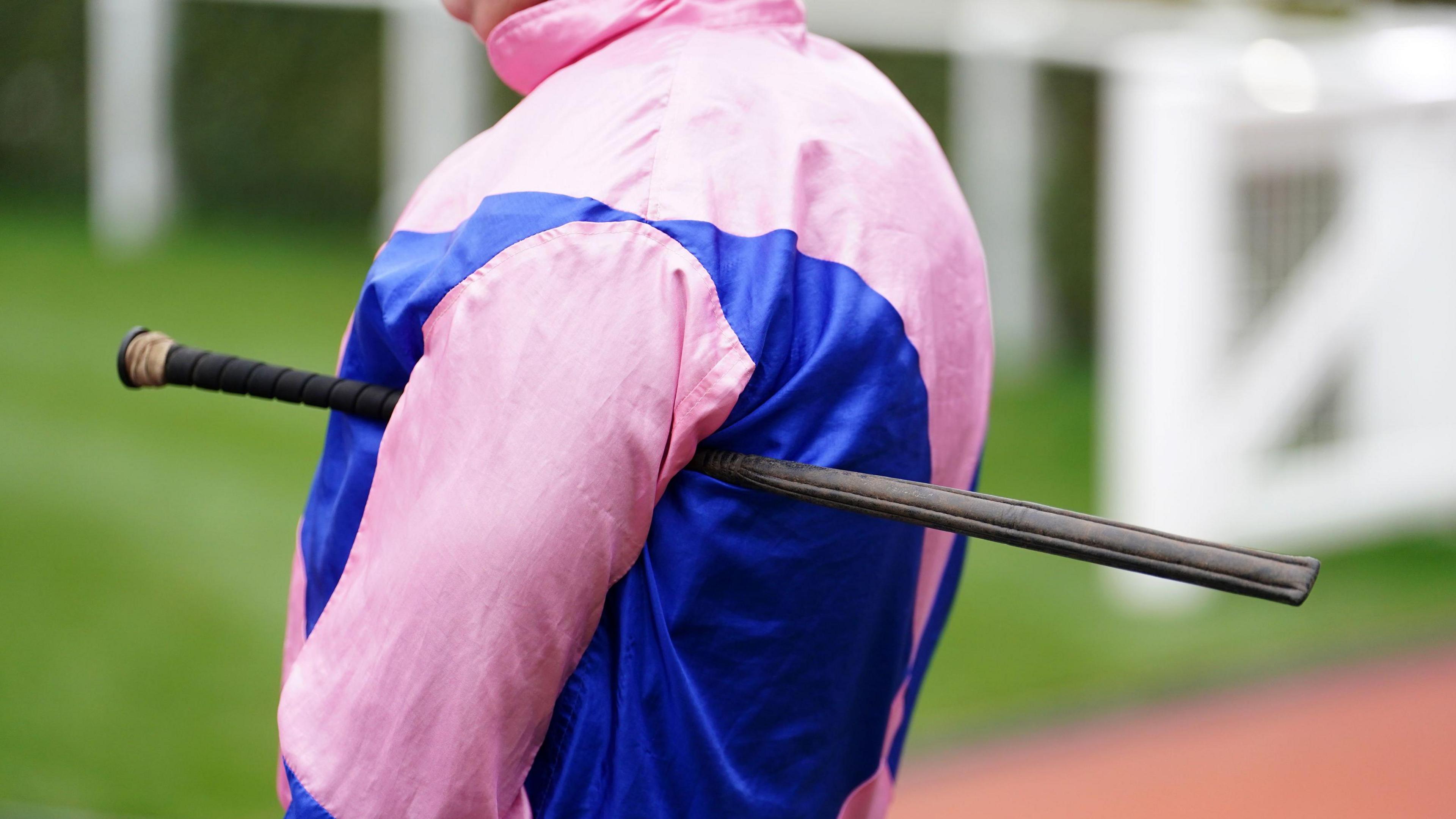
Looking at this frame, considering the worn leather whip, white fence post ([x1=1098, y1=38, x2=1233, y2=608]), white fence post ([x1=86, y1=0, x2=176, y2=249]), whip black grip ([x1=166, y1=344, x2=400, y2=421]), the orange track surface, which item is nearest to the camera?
the worn leather whip

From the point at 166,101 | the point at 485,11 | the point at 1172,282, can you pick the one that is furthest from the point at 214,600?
the point at 166,101

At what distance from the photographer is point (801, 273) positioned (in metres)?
0.90

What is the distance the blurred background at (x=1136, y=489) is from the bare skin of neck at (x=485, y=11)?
243cm

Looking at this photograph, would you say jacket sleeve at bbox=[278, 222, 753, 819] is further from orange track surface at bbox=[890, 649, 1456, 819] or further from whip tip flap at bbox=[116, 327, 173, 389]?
orange track surface at bbox=[890, 649, 1456, 819]

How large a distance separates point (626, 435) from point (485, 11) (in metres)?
0.42

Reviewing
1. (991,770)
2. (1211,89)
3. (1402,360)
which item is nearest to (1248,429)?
(1402,360)

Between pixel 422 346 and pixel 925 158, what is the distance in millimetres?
420

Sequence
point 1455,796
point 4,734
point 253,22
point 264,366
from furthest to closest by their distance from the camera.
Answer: point 253,22 < point 1455,796 < point 4,734 < point 264,366

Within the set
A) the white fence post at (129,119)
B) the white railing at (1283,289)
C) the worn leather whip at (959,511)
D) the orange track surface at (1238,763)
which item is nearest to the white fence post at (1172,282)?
the white railing at (1283,289)

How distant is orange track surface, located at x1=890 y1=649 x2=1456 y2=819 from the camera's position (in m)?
3.42

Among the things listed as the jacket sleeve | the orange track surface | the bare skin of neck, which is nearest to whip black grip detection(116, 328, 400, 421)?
the jacket sleeve

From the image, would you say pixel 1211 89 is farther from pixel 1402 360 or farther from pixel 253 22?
pixel 253 22

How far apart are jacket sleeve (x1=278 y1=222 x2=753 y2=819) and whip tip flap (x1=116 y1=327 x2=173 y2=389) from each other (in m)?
0.29

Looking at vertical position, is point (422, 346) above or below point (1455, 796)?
above
